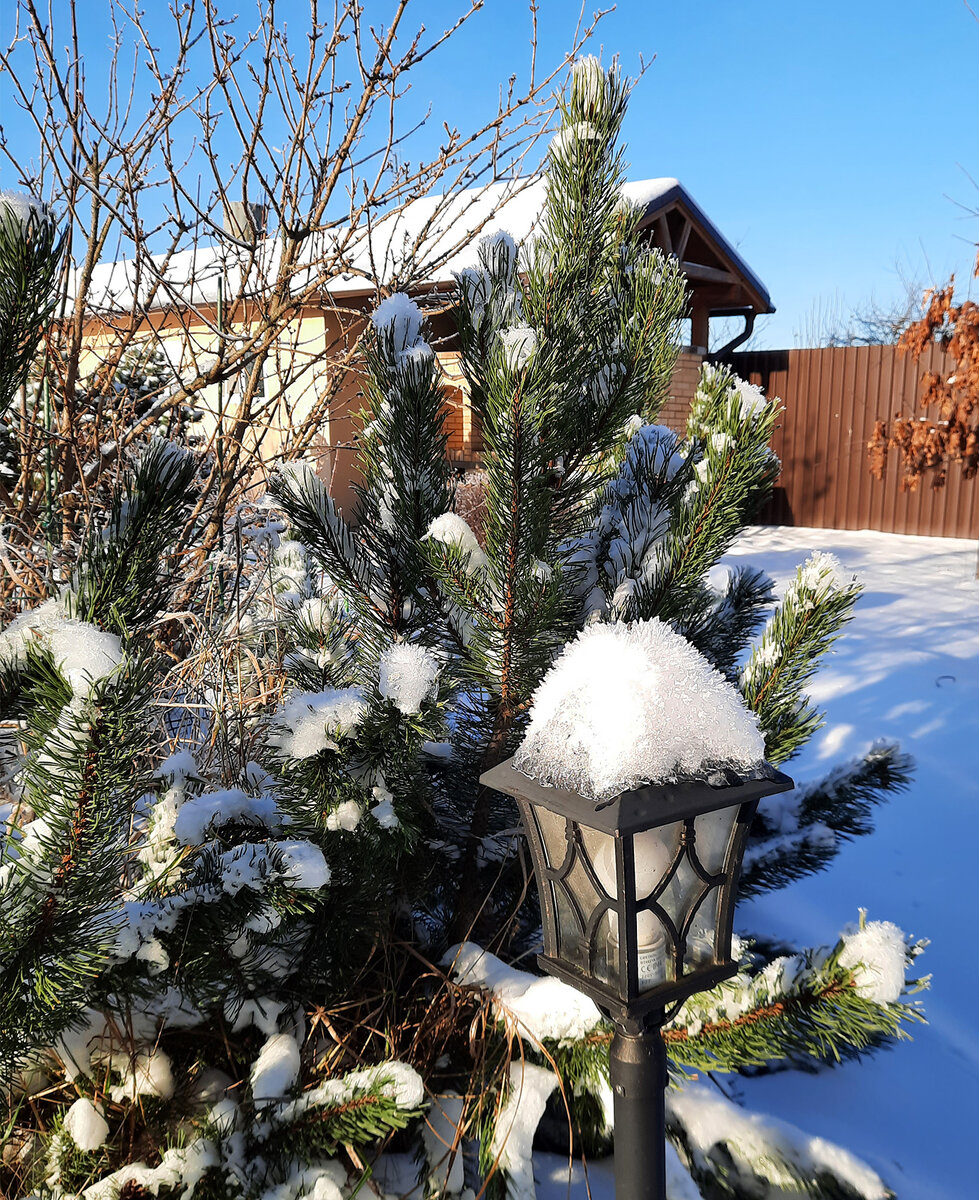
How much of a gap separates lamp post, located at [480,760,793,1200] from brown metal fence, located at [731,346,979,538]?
10.3 m

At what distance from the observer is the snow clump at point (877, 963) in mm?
1086

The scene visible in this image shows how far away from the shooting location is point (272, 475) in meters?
1.68

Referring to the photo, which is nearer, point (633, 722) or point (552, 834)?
point (633, 722)

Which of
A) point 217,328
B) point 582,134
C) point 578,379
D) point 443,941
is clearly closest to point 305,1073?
point 443,941

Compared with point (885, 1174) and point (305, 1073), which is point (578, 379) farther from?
point (885, 1174)

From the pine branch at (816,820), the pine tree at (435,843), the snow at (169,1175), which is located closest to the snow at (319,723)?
the pine tree at (435,843)

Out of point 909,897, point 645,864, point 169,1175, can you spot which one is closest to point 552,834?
point 645,864

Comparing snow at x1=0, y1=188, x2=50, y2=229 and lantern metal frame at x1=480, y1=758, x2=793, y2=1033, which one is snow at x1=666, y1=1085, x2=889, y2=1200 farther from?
snow at x1=0, y1=188, x2=50, y2=229

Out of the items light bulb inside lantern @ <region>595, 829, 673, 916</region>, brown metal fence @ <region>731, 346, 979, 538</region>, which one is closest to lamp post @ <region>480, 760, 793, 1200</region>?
light bulb inside lantern @ <region>595, 829, 673, 916</region>

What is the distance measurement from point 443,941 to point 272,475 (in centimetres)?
120

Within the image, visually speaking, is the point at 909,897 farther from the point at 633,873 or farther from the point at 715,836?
the point at 633,873

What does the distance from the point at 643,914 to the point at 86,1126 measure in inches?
40.8

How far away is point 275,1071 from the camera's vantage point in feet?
4.65

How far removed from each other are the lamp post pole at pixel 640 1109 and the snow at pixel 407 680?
0.59 meters
